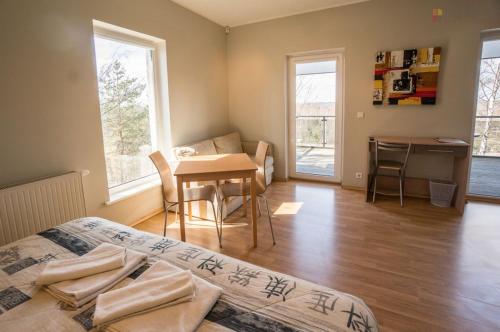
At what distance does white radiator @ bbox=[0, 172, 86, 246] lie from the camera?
2.15 m

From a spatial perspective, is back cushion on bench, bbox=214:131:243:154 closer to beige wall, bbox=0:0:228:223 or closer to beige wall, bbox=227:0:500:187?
beige wall, bbox=227:0:500:187

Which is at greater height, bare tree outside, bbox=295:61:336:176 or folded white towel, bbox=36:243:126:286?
bare tree outside, bbox=295:61:336:176

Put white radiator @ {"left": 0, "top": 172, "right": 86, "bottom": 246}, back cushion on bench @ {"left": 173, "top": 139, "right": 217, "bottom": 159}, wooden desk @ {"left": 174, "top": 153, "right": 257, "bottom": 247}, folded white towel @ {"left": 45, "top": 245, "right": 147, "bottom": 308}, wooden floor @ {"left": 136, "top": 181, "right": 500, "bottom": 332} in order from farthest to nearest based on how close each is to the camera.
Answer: back cushion on bench @ {"left": 173, "top": 139, "right": 217, "bottom": 159} → wooden desk @ {"left": 174, "top": 153, "right": 257, "bottom": 247} → white radiator @ {"left": 0, "top": 172, "right": 86, "bottom": 246} → wooden floor @ {"left": 136, "top": 181, "right": 500, "bottom": 332} → folded white towel @ {"left": 45, "top": 245, "right": 147, "bottom": 308}

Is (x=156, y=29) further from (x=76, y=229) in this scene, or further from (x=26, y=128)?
(x=76, y=229)

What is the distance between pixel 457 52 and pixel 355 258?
9.84 ft

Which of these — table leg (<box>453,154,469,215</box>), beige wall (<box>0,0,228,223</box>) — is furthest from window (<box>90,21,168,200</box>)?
table leg (<box>453,154,469,215</box>)

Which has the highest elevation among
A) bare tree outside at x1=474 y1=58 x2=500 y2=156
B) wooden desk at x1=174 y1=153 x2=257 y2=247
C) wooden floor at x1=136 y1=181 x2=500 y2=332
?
bare tree outside at x1=474 y1=58 x2=500 y2=156

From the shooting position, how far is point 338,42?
4301 millimetres

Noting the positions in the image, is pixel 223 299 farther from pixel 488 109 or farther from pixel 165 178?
pixel 488 109

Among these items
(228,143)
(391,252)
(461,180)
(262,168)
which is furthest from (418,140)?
(228,143)

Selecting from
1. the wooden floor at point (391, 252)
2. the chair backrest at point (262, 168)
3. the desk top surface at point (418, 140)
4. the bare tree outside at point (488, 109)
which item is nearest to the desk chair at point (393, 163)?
the desk top surface at point (418, 140)

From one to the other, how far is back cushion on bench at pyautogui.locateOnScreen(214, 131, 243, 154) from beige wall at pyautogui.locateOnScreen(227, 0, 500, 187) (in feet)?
1.23

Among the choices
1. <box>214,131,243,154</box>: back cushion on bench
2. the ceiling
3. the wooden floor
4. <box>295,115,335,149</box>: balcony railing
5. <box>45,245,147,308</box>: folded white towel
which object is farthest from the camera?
<box>295,115,335,149</box>: balcony railing

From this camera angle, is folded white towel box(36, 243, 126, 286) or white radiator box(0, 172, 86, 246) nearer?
folded white towel box(36, 243, 126, 286)
